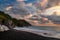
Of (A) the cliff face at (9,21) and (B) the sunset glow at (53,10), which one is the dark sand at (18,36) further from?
(B) the sunset glow at (53,10)

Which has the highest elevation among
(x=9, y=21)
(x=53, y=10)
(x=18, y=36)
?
(x=53, y=10)

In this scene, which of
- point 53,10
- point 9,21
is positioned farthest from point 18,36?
point 53,10

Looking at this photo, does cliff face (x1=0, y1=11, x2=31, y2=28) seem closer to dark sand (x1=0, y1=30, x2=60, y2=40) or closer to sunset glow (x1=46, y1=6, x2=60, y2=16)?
dark sand (x1=0, y1=30, x2=60, y2=40)

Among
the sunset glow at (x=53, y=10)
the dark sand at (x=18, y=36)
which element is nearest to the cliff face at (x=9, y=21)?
the dark sand at (x=18, y=36)

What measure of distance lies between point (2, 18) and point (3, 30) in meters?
0.17

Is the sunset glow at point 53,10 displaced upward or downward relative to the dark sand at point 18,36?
upward

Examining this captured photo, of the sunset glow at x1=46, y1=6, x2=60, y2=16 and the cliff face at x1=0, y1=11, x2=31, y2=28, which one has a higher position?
the sunset glow at x1=46, y1=6, x2=60, y2=16

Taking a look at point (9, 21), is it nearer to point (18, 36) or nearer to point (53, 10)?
point (18, 36)

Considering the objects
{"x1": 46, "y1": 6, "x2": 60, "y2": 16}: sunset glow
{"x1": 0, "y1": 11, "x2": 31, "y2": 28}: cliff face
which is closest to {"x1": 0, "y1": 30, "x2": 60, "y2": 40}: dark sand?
{"x1": 0, "y1": 11, "x2": 31, "y2": 28}: cliff face

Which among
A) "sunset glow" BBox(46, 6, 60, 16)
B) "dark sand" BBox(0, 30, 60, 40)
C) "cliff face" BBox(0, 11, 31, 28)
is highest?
"sunset glow" BBox(46, 6, 60, 16)

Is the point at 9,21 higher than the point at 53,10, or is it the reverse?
the point at 53,10

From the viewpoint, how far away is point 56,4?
2018 millimetres

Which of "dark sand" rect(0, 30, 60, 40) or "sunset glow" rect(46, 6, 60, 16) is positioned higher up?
"sunset glow" rect(46, 6, 60, 16)

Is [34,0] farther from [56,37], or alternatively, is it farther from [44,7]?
[56,37]
